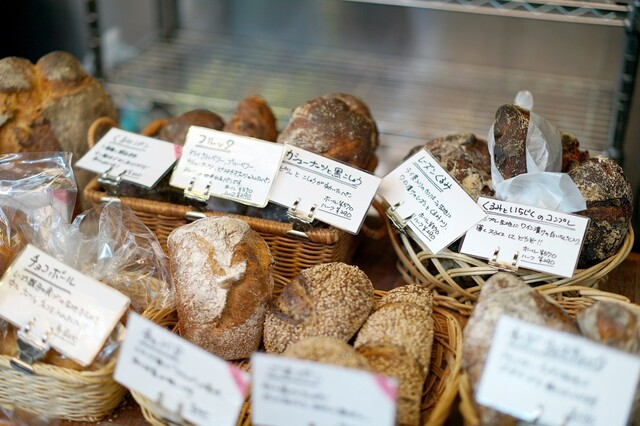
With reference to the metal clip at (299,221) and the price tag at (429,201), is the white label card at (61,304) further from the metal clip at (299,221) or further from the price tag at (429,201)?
the price tag at (429,201)

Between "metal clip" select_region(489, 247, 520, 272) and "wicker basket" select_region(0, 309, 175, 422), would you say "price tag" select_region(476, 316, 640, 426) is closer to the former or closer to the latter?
"metal clip" select_region(489, 247, 520, 272)

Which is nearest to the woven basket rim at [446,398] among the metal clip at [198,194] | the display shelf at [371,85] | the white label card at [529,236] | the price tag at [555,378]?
the price tag at [555,378]

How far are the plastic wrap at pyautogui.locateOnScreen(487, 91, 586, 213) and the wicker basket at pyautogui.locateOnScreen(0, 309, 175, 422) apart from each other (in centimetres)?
96

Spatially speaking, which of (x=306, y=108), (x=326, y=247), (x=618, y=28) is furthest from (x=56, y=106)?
(x=618, y=28)

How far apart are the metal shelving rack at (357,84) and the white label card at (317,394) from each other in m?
1.56

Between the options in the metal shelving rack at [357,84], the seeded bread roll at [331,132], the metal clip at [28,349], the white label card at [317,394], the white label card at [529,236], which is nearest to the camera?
the white label card at [317,394]

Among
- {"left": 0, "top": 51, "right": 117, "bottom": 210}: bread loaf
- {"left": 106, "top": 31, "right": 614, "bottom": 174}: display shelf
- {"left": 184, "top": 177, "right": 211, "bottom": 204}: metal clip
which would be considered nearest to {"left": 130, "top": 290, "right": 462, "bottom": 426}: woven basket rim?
{"left": 184, "top": 177, "right": 211, "bottom": 204}: metal clip

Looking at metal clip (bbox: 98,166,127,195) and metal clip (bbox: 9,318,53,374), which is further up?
metal clip (bbox: 98,166,127,195)

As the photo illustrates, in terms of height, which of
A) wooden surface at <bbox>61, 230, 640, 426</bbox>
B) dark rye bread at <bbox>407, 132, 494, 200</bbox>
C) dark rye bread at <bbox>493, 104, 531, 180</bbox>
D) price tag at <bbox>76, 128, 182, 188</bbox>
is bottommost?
wooden surface at <bbox>61, 230, 640, 426</bbox>

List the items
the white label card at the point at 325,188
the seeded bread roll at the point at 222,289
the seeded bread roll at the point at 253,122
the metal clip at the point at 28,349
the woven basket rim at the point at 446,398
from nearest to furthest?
1. the woven basket rim at the point at 446,398
2. the metal clip at the point at 28,349
3. the seeded bread roll at the point at 222,289
4. the white label card at the point at 325,188
5. the seeded bread roll at the point at 253,122

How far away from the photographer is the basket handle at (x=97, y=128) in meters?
1.96

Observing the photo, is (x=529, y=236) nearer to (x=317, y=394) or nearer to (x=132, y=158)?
(x=317, y=394)

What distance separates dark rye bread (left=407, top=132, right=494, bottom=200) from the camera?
5.61ft

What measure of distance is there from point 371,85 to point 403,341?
5.57 ft
